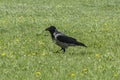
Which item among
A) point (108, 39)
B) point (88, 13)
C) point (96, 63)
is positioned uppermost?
point (96, 63)

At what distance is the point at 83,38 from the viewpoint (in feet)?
59.0

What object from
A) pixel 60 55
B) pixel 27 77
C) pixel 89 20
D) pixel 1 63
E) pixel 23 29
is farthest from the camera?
pixel 89 20

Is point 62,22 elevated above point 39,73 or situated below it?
below

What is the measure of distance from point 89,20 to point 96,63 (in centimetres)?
1366

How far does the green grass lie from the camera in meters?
10.4

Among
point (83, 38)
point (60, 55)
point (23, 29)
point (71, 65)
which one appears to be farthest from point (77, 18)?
point (71, 65)

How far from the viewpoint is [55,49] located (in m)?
15.1

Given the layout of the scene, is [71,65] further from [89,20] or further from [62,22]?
[89,20]

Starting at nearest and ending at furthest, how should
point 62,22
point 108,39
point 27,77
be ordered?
point 27,77, point 108,39, point 62,22

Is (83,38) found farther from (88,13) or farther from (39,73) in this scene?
(88,13)

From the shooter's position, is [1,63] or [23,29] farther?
[23,29]

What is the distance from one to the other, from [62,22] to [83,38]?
582 centimetres

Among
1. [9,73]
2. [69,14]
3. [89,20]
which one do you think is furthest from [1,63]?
[69,14]

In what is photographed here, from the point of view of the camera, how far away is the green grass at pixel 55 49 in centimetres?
1041
